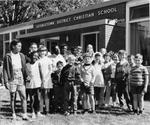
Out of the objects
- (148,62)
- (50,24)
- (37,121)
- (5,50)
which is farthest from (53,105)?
(5,50)

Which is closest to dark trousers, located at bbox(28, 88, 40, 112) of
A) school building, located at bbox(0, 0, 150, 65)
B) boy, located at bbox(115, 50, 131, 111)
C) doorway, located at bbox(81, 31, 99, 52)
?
boy, located at bbox(115, 50, 131, 111)

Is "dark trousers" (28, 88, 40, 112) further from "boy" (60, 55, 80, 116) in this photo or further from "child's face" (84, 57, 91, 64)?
"child's face" (84, 57, 91, 64)

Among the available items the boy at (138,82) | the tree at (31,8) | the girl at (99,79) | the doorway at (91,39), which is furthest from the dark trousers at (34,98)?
the tree at (31,8)

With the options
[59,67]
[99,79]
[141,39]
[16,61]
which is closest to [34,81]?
[16,61]

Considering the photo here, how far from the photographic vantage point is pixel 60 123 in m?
5.29

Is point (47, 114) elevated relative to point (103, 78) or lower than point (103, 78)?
lower

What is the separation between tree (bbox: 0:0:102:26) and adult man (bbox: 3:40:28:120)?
25.5m

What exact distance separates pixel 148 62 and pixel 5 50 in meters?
12.7

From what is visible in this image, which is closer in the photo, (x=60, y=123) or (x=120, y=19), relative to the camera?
(x=60, y=123)

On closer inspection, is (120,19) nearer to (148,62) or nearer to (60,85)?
(148,62)

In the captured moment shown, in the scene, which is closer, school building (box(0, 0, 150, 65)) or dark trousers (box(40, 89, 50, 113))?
dark trousers (box(40, 89, 50, 113))

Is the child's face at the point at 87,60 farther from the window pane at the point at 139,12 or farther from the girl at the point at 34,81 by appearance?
the window pane at the point at 139,12

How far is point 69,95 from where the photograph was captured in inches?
238

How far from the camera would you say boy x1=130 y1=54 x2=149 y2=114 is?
5914mm
